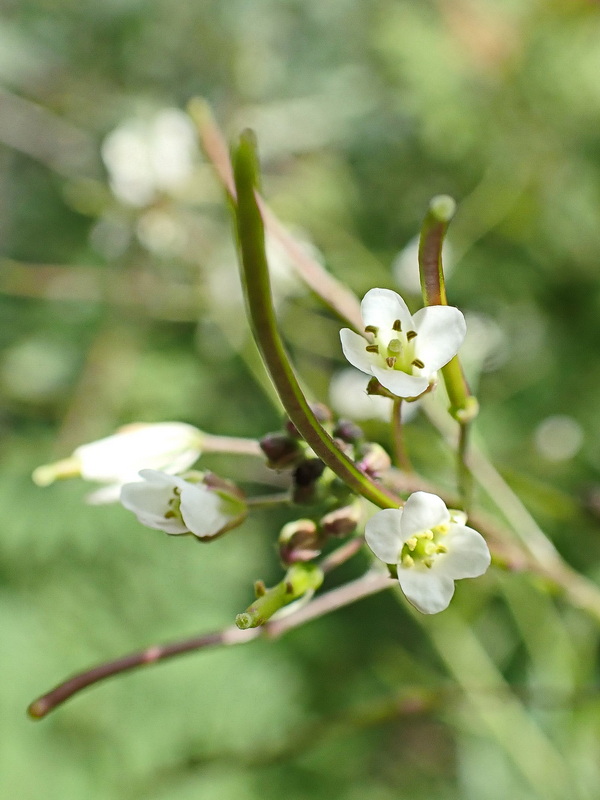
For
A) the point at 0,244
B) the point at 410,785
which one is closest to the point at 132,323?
the point at 0,244

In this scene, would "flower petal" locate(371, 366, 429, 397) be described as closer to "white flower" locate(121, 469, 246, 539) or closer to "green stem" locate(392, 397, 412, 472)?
"green stem" locate(392, 397, 412, 472)

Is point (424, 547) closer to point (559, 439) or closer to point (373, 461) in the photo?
point (373, 461)

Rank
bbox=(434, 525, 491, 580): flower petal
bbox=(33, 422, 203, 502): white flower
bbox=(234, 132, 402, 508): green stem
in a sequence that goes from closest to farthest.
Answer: bbox=(234, 132, 402, 508): green stem
bbox=(434, 525, 491, 580): flower petal
bbox=(33, 422, 203, 502): white flower

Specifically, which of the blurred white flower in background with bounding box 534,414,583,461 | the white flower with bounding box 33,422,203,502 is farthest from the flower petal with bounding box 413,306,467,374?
the blurred white flower in background with bounding box 534,414,583,461

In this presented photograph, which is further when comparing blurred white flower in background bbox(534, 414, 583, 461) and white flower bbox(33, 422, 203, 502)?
blurred white flower in background bbox(534, 414, 583, 461)

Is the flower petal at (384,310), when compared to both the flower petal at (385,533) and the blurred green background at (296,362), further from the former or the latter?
the blurred green background at (296,362)
